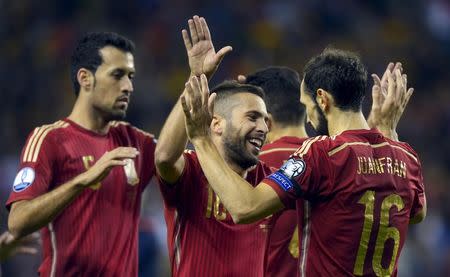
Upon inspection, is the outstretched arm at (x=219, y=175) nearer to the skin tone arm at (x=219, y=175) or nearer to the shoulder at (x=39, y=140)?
the skin tone arm at (x=219, y=175)

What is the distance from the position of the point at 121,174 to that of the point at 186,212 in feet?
3.57

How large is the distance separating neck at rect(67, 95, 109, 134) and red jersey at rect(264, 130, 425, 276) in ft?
6.61

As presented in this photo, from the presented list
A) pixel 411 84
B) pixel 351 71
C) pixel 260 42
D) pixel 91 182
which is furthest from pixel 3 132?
pixel 351 71

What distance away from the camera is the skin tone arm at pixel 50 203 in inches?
234

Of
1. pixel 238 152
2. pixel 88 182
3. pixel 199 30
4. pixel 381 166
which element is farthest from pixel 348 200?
pixel 88 182

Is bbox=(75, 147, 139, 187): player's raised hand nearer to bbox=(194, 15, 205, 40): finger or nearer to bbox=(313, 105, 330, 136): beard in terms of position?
bbox=(194, 15, 205, 40): finger

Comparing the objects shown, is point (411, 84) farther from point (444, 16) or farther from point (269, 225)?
point (269, 225)

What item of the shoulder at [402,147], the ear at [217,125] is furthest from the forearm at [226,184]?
the shoulder at [402,147]

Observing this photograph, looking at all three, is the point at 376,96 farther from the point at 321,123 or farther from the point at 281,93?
the point at 281,93

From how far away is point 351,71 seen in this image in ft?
17.9

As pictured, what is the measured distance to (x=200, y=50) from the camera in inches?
227

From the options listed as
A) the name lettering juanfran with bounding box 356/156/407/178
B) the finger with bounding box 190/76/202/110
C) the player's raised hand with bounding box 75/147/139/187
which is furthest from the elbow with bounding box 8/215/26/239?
the name lettering juanfran with bounding box 356/156/407/178

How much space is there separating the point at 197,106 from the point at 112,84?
1.94 metres

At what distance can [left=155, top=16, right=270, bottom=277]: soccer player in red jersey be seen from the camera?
5.61 meters
